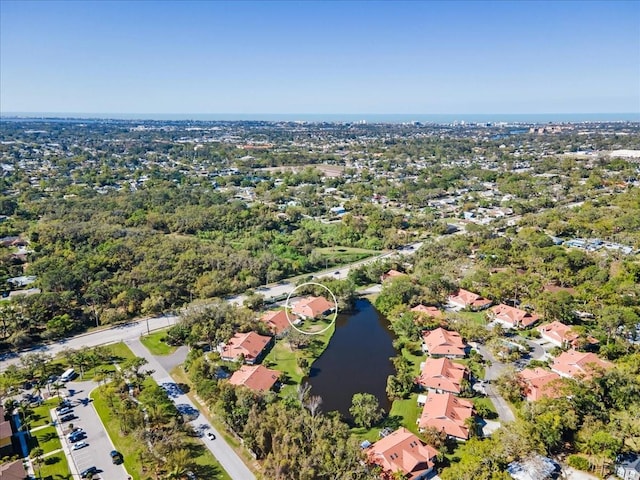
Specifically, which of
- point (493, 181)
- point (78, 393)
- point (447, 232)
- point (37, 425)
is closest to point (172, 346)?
point (78, 393)

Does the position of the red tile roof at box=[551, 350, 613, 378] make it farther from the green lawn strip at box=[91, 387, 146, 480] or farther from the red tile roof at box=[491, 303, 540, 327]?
the green lawn strip at box=[91, 387, 146, 480]

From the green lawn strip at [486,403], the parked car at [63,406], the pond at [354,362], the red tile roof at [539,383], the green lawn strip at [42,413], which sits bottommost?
the pond at [354,362]

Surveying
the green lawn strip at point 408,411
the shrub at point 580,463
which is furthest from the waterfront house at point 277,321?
the shrub at point 580,463

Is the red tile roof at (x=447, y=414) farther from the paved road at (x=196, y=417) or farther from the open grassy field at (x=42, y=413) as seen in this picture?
the open grassy field at (x=42, y=413)

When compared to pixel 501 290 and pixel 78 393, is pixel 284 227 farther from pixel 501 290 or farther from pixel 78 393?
pixel 78 393

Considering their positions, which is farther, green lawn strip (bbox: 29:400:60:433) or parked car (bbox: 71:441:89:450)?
green lawn strip (bbox: 29:400:60:433)

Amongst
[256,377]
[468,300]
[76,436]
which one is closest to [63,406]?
[76,436]

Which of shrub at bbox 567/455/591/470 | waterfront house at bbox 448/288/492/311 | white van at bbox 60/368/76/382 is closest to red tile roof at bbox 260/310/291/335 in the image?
white van at bbox 60/368/76/382
